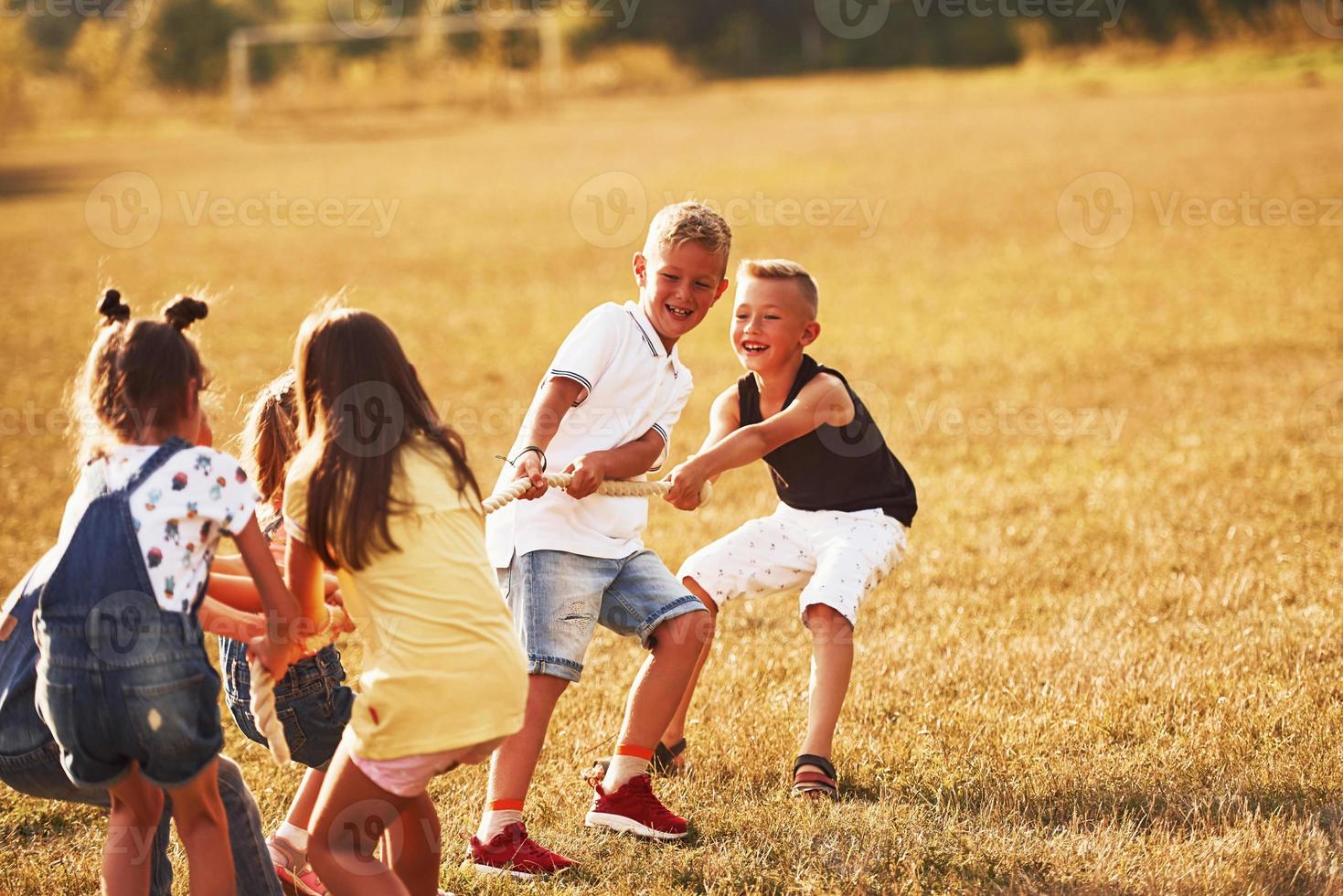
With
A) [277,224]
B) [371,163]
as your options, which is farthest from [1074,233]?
[371,163]

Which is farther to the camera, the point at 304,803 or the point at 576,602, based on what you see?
the point at 576,602

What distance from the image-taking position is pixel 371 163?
101 feet

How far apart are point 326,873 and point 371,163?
29446mm

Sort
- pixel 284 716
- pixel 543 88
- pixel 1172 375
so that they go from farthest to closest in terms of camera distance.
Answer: pixel 543 88, pixel 1172 375, pixel 284 716

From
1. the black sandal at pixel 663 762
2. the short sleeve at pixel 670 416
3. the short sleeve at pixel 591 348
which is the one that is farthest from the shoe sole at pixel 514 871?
the short sleeve at pixel 591 348

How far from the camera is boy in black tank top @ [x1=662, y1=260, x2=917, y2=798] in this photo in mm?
4027

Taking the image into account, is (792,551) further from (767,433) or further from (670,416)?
(670,416)

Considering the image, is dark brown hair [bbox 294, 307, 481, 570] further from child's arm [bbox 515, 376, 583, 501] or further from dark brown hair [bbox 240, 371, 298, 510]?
child's arm [bbox 515, 376, 583, 501]

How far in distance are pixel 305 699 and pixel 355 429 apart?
0.89 meters

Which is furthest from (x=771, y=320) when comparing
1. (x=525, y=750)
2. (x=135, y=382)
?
(x=135, y=382)

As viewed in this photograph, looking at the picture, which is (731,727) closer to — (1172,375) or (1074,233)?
(1172,375)

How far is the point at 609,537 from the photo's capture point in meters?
3.81

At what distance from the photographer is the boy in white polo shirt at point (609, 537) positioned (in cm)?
362

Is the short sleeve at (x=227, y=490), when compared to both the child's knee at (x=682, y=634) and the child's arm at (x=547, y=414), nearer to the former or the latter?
the child's arm at (x=547, y=414)
